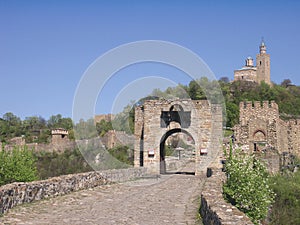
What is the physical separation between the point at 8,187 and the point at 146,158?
11.6 meters

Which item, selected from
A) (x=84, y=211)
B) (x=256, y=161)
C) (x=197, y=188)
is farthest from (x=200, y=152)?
(x=84, y=211)

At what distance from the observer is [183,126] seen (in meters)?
19.8

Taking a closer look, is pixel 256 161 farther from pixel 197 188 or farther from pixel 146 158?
pixel 146 158

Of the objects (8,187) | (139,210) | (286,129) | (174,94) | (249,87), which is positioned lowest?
(139,210)

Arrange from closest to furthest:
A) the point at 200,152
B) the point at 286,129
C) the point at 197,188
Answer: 1. the point at 197,188
2. the point at 200,152
3. the point at 286,129

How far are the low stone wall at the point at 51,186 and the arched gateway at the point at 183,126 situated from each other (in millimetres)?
4157

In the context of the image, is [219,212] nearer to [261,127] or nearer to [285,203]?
[285,203]

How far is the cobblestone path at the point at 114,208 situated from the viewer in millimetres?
7801

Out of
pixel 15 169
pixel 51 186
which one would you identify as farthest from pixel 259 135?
pixel 51 186

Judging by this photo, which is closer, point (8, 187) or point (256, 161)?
point (8, 187)

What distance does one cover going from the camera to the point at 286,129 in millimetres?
31594

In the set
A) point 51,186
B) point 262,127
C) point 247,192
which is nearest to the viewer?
point 247,192

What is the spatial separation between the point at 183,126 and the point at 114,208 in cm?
1085

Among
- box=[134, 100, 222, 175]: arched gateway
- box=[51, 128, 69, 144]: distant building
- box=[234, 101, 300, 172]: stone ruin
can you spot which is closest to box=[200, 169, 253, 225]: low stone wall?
box=[134, 100, 222, 175]: arched gateway
